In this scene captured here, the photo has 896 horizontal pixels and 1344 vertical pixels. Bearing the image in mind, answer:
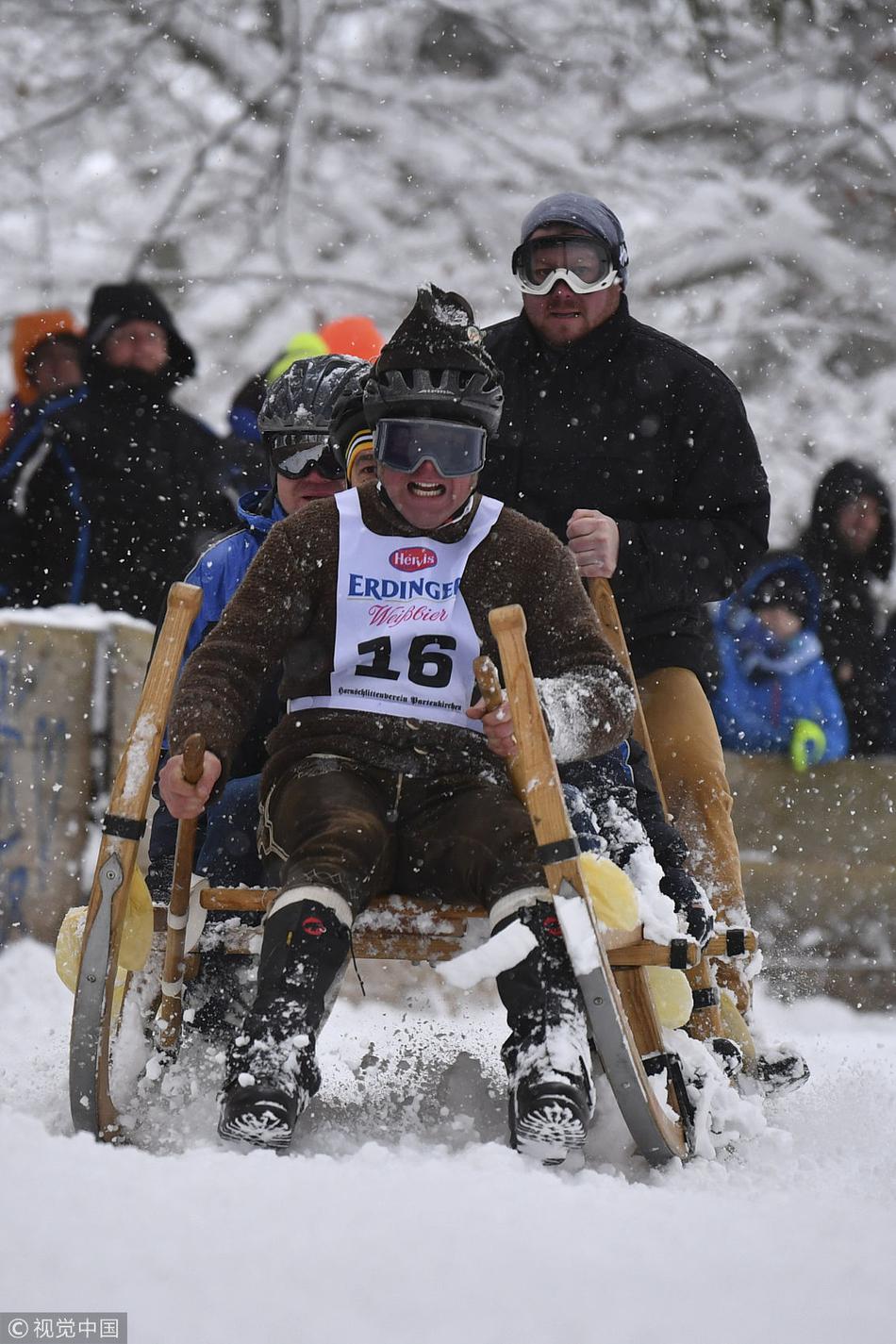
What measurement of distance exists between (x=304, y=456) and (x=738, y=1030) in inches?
66.3

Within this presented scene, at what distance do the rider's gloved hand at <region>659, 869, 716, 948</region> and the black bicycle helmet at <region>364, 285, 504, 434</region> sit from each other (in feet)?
3.37

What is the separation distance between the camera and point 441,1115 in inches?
134

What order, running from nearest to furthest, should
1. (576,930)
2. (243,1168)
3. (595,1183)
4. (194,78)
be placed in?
(243,1168) → (595,1183) → (576,930) → (194,78)

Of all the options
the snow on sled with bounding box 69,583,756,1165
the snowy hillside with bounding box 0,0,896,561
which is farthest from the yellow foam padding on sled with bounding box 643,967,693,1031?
the snowy hillside with bounding box 0,0,896,561

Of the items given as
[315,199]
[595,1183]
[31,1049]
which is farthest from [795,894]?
[315,199]

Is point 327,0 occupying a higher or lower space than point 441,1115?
higher

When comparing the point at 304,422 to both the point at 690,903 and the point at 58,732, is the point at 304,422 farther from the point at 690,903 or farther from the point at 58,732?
the point at 58,732

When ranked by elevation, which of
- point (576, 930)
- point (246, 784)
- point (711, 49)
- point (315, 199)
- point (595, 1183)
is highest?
point (711, 49)

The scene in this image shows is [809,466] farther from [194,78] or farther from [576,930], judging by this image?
[576,930]

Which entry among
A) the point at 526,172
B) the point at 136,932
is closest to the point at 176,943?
the point at 136,932

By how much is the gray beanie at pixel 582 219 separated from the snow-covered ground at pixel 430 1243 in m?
2.12

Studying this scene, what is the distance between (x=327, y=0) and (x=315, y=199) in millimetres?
Answer: 1382

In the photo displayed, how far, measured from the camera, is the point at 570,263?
4113 mm

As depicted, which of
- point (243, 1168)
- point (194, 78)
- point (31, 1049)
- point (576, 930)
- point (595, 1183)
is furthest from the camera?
point (194, 78)
